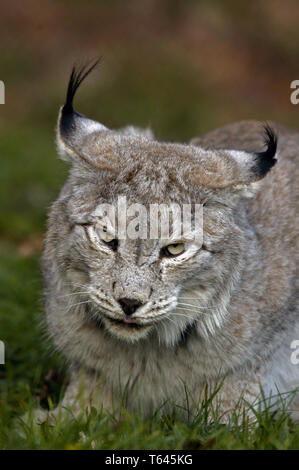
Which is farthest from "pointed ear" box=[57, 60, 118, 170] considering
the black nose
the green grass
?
the green grass

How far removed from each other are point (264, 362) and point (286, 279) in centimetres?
55

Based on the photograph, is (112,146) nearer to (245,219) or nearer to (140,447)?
(245,219)

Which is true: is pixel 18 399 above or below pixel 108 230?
below

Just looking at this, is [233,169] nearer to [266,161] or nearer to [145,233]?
[266,161]

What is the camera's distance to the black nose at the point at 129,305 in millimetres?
3830

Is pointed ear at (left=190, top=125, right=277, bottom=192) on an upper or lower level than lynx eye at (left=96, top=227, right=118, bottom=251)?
upper

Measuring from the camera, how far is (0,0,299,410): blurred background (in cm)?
1345

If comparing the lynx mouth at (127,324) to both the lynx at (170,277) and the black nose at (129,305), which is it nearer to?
the lynx at (170,277)
